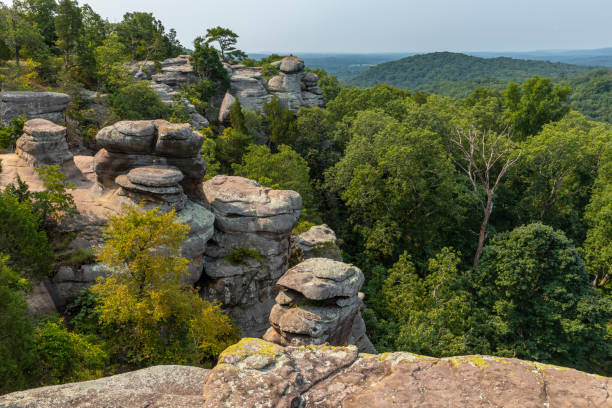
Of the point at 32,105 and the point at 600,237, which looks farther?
the point at 600,237

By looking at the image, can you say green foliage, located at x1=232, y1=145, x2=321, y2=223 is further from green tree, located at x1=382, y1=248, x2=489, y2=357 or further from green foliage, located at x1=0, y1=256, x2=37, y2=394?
green foliage, located at x1=0, y1=256, x2=37, y2=394

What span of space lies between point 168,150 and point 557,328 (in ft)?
91.7

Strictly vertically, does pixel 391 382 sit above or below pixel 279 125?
below

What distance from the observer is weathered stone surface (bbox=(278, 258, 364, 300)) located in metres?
16.6

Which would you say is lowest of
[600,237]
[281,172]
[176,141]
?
[600,237]

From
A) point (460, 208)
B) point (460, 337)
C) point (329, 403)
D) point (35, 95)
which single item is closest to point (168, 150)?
point (35, 95)

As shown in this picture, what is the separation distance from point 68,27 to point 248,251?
37.3 meters

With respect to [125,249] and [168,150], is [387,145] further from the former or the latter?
[125,249]

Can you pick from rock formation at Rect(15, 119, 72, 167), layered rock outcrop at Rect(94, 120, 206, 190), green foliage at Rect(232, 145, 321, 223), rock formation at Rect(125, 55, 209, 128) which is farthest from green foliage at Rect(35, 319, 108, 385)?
rock formation at Rect(125, 55, 209, 128)

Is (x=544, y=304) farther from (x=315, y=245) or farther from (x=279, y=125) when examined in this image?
(x=279, y=125)

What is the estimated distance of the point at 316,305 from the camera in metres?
16.9

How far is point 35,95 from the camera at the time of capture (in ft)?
91.8

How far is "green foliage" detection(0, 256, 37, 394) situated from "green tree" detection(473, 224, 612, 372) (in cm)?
2424

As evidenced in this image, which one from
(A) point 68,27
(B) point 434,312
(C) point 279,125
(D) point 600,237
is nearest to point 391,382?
(B) point 434,312
